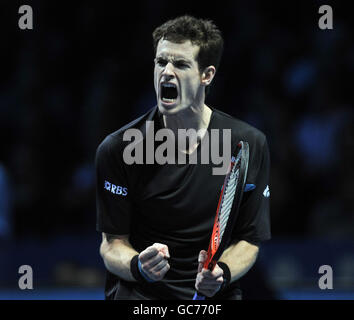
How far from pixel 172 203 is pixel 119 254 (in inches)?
12.6

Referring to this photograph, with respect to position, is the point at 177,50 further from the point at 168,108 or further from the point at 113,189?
the point at 113,189

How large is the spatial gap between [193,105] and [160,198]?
1.43ft

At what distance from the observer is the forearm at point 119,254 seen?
3.90 m

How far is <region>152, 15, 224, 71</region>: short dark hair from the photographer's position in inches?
153

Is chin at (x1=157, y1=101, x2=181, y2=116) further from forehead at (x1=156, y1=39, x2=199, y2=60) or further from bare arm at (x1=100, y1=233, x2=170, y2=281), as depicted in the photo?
bare arm at (x1=100, y1=233, x2=170, y2=281)

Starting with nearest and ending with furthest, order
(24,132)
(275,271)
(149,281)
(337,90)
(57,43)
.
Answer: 1. (149,281)
2. (275,271)
3. (337,90)
4. (24,132)
5. (57,43)

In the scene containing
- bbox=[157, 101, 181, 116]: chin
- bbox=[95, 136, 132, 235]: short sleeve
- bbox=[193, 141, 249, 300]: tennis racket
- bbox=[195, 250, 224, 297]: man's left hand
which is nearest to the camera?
bbox=[193, 141, 249, 300]: tennis racket

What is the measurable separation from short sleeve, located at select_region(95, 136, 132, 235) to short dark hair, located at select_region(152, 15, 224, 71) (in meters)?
0.52

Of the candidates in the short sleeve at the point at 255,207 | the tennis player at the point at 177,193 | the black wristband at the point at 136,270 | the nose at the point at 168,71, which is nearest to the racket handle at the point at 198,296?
the tennis player at the point at 177,193

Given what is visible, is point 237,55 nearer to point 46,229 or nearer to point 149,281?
point 46,229

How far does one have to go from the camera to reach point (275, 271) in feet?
22.4

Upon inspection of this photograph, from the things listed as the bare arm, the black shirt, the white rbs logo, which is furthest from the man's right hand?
the white rbs logo

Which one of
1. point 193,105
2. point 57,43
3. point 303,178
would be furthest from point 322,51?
point 193,105

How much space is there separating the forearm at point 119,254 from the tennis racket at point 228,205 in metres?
0.34
